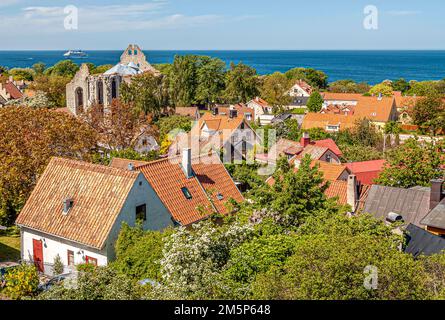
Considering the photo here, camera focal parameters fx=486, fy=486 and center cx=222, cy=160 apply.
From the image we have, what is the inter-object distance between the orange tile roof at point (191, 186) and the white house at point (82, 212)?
3.34 feet

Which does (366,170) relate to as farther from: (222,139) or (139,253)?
(139,253)

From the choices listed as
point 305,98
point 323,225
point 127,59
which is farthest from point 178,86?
point 323,225

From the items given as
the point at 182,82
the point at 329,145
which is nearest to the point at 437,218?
the point at 329,145

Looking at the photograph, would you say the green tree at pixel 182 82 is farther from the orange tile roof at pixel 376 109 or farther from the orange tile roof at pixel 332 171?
the orange tile roof at pixel 332 171

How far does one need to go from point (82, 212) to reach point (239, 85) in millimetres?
76049

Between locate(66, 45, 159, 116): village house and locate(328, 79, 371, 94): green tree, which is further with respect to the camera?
locate(328, 79, 371, 94): green tree

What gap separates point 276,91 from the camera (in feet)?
346

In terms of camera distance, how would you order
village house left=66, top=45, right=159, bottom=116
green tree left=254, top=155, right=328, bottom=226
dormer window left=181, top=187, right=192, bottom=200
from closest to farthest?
green tree left=254, top=155, right=328, bottom=226, dormer window left=181, top=187, right=192, bottom=200, village house left=66, top=45, right=159, bottom=116

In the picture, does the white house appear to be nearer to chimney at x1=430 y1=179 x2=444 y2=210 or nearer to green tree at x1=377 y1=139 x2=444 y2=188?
chimney at x1=430 y1=179 x2=444 y2=210

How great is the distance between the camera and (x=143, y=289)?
1396 cm

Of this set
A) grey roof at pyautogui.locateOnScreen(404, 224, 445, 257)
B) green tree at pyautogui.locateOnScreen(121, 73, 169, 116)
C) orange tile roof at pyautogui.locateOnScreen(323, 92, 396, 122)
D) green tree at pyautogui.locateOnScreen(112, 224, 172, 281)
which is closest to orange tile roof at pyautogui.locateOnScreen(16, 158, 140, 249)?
green tree at pyautogui.locateOnScreen(112, 224, 172, 281)

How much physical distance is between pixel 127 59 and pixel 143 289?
298 ft

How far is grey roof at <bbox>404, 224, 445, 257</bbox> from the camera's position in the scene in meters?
18.9
